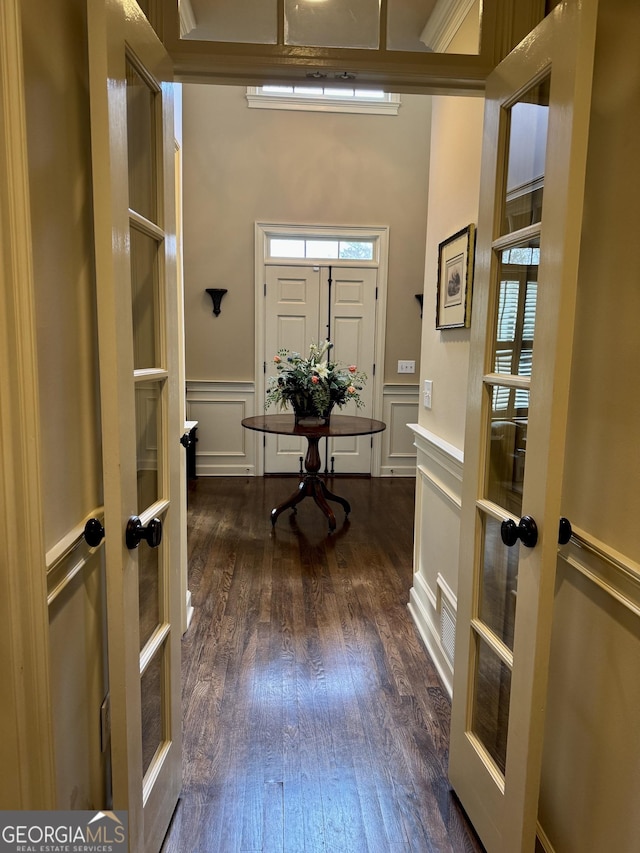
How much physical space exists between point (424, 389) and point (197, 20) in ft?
5.64

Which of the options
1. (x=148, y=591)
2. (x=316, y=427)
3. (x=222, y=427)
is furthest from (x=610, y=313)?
(x=222, y=427)

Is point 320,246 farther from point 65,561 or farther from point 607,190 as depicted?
point 65,561

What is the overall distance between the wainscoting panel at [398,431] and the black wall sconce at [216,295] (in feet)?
6.26

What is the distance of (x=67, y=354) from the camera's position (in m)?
1.06

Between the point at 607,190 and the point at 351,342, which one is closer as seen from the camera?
the point at 607,190

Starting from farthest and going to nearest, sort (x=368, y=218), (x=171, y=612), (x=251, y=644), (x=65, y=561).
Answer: (x=368, y=218) → (x=251, y=644) → (x=171, y=612) → (x=65, y=561)

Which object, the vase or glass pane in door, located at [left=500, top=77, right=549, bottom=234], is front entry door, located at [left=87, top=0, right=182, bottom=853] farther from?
the vase

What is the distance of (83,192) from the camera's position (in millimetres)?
1125

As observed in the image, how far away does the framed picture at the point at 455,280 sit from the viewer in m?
2.05

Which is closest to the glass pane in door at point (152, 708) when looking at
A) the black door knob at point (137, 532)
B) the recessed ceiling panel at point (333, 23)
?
the black door knob at point (137, 532)

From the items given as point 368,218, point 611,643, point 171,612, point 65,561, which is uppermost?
point 368,218

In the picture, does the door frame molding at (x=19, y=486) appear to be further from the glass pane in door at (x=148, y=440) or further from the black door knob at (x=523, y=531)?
the black door knob at (x=523, y=531)

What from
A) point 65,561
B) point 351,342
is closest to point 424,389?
point 65,561

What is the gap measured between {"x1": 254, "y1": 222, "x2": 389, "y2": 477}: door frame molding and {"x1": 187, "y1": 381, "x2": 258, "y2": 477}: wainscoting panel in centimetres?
10
